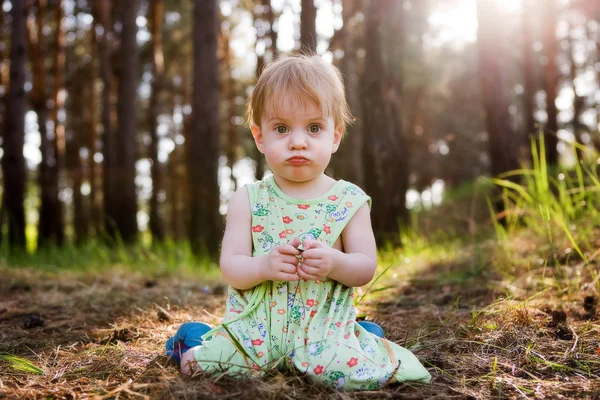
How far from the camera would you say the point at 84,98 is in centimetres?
1648

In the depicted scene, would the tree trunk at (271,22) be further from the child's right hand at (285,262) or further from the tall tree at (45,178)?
the child's right hand at (285,262)

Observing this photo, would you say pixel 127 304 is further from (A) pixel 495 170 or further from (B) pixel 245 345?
(A) pixel 495 170

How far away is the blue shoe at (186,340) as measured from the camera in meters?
2.01

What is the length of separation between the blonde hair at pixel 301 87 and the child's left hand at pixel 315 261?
489 millimetres

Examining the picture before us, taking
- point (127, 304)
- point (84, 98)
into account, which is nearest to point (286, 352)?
point (127, 304)

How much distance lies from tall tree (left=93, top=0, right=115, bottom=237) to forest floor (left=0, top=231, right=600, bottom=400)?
5552 mm

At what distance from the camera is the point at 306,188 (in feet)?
6.66

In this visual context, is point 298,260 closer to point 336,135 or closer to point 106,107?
point 336,135

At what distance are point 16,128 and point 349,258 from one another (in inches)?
316

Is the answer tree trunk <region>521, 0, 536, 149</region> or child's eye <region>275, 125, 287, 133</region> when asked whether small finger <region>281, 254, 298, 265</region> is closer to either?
child's eye <region>275, 125, 287, 133</region>

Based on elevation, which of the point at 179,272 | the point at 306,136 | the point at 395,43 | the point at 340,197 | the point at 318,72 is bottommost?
the point at 179,272

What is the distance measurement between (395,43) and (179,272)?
336 centimetres

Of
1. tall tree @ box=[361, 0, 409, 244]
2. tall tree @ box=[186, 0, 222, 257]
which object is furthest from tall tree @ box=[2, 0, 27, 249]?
tall tree @ box=[361, 0, 409, 244]

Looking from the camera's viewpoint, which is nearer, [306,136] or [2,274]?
[306,136]
